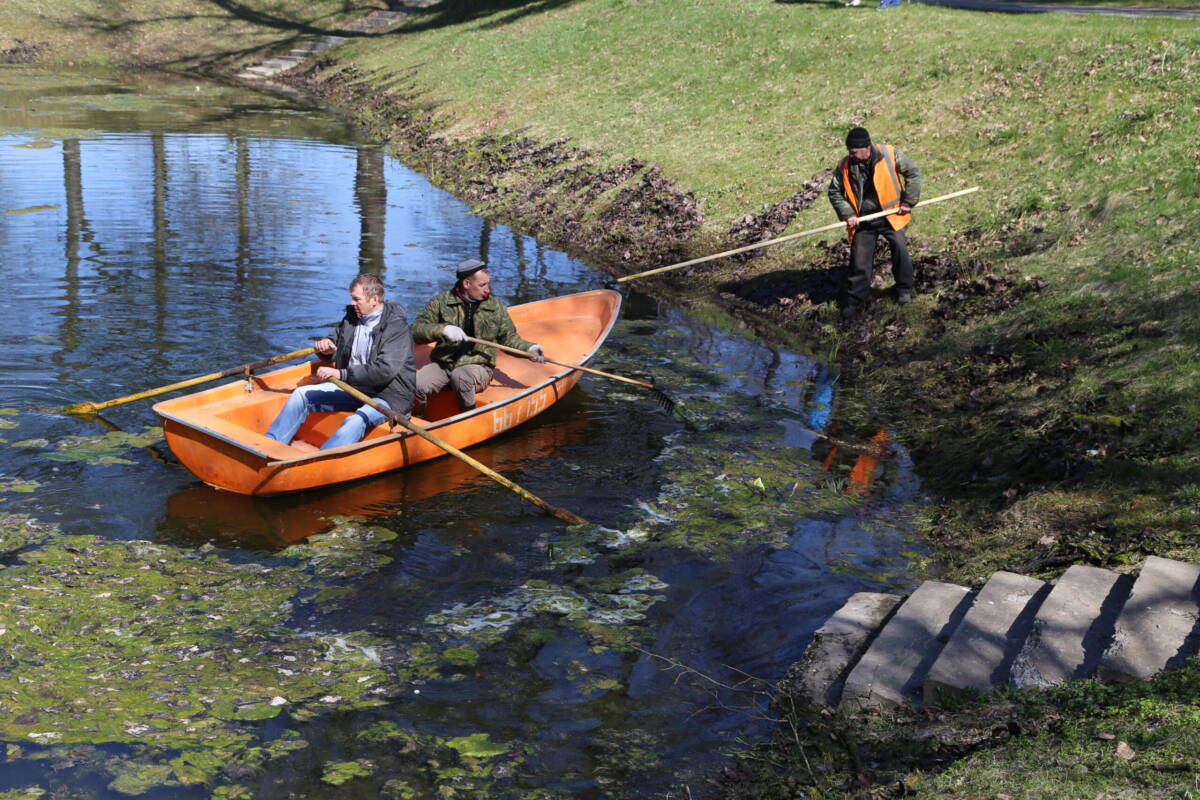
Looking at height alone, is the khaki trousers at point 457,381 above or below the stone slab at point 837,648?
above

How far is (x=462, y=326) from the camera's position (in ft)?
38.8

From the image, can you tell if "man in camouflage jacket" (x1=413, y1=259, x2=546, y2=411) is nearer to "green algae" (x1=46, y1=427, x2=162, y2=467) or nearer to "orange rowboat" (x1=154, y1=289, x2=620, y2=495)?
"orange rowboat" (x1=154, y1=289, x2=620, y2=495)

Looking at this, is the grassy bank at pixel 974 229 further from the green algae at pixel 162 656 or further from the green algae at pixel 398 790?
the green algae at pixel 162 656

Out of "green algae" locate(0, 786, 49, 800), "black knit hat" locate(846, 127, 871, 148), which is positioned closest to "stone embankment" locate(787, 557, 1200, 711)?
"green algae" locate(0, 786, 49, 800)

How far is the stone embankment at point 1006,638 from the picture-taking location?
5949 millimetres

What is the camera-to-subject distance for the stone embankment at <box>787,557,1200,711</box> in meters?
5.95

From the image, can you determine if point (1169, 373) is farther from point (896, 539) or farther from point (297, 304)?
point (297, 304)

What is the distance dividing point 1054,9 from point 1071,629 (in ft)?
84.2

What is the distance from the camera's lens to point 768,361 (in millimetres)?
14336

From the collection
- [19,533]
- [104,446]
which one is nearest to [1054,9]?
[104,446]

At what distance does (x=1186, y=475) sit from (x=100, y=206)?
62.6 feet

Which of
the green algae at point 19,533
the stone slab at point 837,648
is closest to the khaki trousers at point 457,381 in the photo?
the green algae at point 19,533

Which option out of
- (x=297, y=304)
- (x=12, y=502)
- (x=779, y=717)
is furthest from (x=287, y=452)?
(x=297, y=304)

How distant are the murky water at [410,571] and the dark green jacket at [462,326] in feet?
3.47
